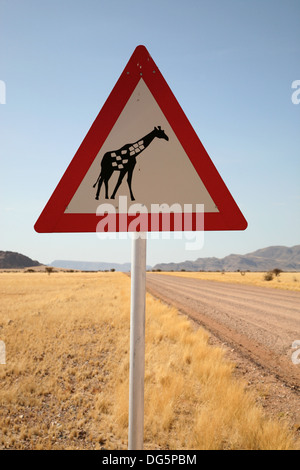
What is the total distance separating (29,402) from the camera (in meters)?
3.78

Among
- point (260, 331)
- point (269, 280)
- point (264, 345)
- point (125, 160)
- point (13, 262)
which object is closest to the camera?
point (125, 160)

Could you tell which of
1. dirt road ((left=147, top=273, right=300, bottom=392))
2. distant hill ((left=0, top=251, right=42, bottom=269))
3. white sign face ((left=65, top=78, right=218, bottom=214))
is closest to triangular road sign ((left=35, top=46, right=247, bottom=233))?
white sign face ((left=65, top=78, right=218, bottom=214))

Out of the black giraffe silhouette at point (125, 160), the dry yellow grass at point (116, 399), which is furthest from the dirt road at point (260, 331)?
the black giraffe silhouette at point (125, 160)

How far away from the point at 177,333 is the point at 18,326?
4.56m

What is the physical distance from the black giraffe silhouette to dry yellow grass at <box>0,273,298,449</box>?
2521mm

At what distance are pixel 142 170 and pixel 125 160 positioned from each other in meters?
0.10

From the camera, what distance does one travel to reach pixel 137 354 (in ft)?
4.81

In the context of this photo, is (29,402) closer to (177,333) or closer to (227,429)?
(227,429)

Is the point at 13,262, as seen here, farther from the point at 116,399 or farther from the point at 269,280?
the point at 116,399

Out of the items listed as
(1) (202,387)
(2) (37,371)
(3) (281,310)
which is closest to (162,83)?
(1) (202,387)

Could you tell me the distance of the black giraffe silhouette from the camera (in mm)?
1556

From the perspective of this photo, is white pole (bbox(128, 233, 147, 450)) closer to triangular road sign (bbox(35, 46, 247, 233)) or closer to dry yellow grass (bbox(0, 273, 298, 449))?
triangular road sign (bbox(35, 46, 247, 233))

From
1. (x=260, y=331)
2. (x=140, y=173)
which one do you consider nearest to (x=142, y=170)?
(x=140, y=173)

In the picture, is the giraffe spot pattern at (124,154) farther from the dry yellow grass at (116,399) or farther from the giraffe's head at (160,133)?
the dry yellow grass at (116,399)
